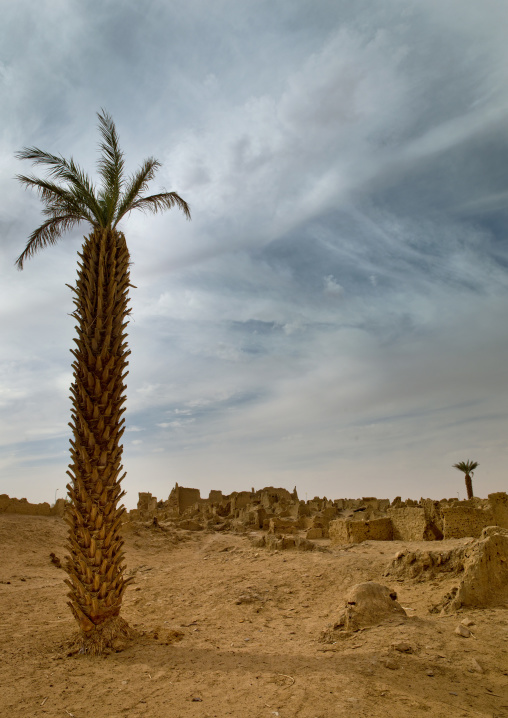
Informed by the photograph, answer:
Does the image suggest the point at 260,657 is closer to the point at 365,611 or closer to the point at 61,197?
the point at 365,611

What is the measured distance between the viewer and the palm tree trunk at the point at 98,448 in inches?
263

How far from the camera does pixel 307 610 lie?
8.25 metres

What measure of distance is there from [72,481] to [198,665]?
10.4 feet

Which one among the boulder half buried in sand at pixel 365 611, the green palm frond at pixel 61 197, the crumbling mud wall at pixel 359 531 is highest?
the green palm frond at pixel 61 197

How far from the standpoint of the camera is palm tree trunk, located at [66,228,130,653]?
6684 mm

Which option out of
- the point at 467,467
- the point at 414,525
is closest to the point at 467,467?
Result: the point at 467,467

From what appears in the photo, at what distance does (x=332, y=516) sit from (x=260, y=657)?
17046 mm

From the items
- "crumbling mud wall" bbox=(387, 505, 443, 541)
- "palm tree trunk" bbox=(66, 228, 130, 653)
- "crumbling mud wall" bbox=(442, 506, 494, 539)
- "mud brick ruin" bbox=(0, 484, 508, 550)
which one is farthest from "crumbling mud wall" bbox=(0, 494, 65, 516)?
"crumbling mud wall" bbox=(442, 506, 494, 539)

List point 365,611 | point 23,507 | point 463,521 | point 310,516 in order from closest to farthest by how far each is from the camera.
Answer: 1. point 365,611
2. point 463,521
3. point 23,507
4. point 310,516

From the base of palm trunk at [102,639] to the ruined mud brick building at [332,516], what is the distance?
745 centimetres

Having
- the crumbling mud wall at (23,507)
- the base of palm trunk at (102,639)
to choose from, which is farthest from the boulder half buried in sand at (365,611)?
the crumbling mud wall at (23,507)

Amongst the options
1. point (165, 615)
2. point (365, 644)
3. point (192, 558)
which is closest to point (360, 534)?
point (192, 558)

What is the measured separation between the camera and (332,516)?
72.3ft

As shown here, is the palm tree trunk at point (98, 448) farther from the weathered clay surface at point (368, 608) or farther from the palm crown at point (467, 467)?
the palm crown at point (467, 467)
